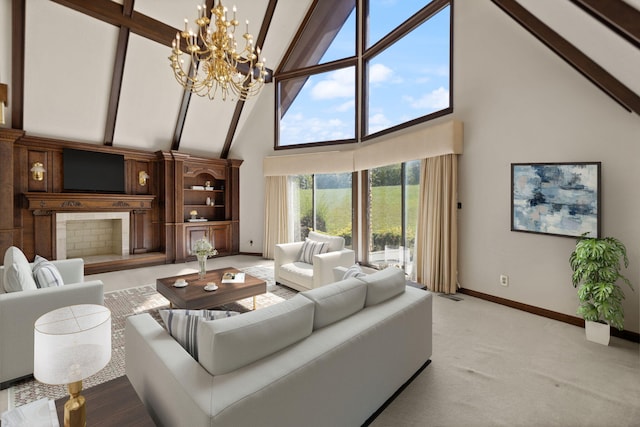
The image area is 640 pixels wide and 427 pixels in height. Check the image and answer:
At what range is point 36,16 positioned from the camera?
425cm

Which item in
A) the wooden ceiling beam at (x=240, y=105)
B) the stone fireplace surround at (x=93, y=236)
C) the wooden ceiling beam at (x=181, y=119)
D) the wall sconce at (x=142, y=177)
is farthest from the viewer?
the wall sconce at (x=142, y=177)

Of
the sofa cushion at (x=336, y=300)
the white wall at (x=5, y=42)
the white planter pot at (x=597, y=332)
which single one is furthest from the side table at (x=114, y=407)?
the white wall at (x=5, y=42)

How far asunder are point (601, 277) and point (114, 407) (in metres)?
3.79

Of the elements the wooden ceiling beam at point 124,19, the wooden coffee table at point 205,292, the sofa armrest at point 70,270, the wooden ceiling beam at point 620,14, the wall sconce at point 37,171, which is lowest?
the wooden coffee table at point 205,292

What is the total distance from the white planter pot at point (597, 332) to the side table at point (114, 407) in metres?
3.62

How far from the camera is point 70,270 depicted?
3588mm

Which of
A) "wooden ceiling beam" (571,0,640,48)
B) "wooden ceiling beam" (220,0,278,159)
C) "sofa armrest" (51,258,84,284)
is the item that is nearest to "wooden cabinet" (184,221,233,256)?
"wooden ceiling beam" (220,0,278,159)

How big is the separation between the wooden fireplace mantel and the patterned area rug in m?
2.20

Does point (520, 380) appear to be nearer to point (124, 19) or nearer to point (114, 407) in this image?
point (114, 407)

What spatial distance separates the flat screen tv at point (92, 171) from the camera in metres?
5.46

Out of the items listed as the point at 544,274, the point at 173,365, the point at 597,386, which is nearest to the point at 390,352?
the point at 173,365

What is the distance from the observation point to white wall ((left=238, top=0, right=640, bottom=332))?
2.92 meters

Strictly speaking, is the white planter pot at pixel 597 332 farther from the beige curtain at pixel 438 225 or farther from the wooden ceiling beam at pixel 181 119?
the wooden ceiling beam at pixel 181 119

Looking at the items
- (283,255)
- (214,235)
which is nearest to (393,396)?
(283,255)
